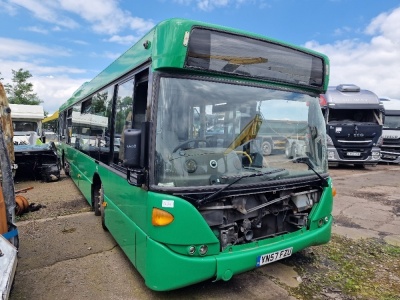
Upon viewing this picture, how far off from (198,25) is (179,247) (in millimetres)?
2029

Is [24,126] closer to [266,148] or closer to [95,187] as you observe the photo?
[95,187]

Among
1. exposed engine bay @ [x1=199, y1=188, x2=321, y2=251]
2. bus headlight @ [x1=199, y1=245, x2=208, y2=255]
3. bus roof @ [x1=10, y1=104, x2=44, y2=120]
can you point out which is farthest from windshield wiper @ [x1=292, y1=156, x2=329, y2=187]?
bus roof @ [x1=10, y1=104, x2=44, y2=120]

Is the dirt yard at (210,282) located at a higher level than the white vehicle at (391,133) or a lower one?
lower

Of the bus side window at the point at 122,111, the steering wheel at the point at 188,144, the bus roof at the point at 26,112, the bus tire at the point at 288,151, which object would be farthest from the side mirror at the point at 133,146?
the bus roof at the point at 26,112

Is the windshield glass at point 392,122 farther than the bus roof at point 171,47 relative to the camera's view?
Yes

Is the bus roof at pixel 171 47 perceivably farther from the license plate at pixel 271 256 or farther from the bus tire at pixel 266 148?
the license plate at pixel 271 256

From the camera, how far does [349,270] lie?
393cm

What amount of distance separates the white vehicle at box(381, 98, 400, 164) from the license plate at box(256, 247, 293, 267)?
15054 mm

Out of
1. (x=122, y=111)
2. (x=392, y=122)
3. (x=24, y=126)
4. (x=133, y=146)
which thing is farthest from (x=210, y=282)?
(x=392, y=122)

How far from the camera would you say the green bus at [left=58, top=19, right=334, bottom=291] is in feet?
8.98

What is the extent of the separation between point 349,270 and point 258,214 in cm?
168

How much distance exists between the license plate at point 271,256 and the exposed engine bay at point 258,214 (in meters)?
0.21

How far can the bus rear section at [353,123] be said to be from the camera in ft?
41.0

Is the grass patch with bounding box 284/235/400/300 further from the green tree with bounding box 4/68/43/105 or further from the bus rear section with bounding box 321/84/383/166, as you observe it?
the green tree with bounding box 4/68/43/105
